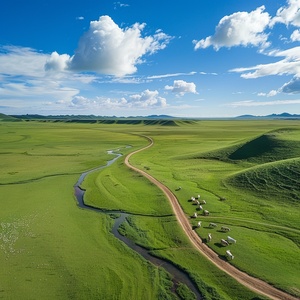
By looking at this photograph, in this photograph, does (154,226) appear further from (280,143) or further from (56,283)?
(280,143)

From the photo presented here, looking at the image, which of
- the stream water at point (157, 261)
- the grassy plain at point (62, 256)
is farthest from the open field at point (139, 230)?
the stream water at point (157, 261)

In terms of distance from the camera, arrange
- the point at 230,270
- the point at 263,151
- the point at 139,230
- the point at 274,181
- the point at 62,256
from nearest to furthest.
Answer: the point at 230,270 < the point at 62,256 < the point at 139,230 < the point at 274,181 < the point at 263,151

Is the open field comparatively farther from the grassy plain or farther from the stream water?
the stream water

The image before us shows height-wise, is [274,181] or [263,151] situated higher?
[263,151]

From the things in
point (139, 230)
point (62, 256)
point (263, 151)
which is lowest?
point (62, 256)

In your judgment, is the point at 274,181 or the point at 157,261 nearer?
the point at 157,261

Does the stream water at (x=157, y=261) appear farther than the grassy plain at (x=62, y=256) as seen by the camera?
Yes

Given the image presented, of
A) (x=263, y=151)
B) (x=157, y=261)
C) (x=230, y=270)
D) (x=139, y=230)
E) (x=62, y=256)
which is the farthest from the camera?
(x=263, y=151)

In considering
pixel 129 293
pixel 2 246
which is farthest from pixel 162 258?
pixel 2 246

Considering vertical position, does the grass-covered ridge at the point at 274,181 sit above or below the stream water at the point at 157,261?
above

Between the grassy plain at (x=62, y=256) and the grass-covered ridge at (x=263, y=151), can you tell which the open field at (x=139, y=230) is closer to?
the grassy plain at (x=62, y=256)

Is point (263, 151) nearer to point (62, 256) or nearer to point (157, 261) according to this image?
point (157, 261)

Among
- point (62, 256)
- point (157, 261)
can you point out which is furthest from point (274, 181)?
point (62, 256)
